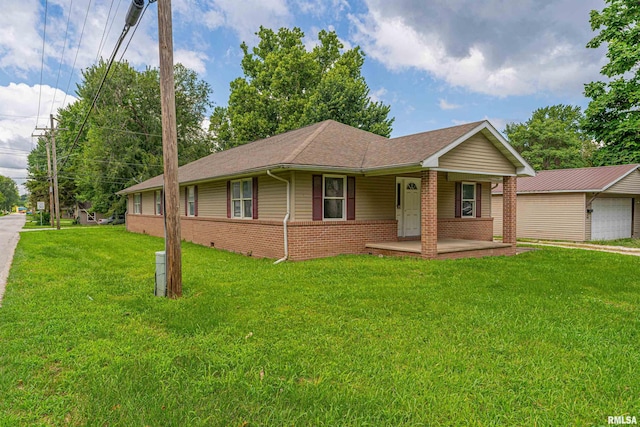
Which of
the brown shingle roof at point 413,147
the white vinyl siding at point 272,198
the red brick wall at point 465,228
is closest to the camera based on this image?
the brown shingle roof at point 413,147

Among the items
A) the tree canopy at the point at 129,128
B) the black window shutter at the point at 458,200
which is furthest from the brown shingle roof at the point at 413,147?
the tree canopy at the point at 129,128

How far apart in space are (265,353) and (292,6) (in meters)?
18.3

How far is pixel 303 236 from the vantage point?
34.9 ft

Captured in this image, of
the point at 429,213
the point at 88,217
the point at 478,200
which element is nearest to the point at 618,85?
the point at 478,200

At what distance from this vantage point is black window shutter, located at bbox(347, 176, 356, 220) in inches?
455

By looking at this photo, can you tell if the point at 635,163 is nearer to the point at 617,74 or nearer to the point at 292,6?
the point at 617,74

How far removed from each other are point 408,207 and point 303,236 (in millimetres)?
4470

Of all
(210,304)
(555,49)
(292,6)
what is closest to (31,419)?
(210,304)

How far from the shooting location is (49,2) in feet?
30.0

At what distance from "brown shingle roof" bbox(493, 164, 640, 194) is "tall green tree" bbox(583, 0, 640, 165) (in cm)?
119

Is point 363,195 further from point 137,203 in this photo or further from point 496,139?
point 137,203

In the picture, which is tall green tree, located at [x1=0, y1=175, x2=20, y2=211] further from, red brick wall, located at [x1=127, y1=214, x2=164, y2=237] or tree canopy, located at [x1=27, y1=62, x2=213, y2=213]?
red brick wall, located at [x1=127, y1=214, x2=164, y2=237]

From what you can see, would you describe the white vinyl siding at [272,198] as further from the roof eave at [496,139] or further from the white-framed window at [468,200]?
the white-framed window at [468,200]

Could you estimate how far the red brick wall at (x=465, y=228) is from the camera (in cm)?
1407
